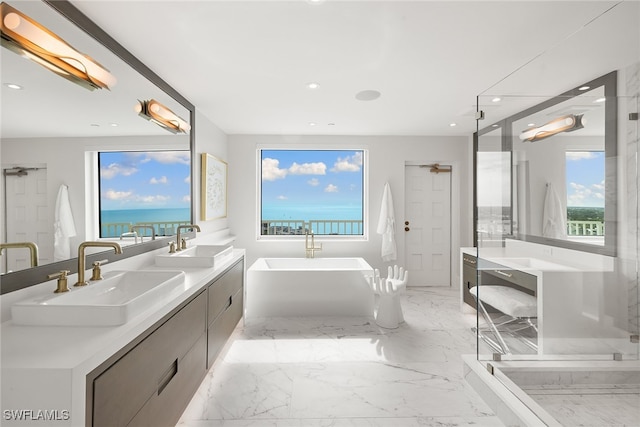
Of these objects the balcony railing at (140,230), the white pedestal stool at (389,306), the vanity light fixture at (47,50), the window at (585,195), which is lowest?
the white pedestal stool at (389,306)

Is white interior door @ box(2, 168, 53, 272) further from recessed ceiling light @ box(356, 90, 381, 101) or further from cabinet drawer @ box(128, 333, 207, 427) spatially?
recessed ceiling light @ box(356, 90, 381, 101)

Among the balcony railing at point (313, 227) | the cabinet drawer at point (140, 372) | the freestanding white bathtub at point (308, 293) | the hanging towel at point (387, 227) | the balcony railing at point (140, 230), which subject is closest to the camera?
the cabinet drawer at point (140, 372)

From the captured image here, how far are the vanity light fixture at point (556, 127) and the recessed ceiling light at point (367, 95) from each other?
4.23 ft

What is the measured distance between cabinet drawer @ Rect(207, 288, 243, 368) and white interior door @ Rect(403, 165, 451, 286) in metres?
2.75

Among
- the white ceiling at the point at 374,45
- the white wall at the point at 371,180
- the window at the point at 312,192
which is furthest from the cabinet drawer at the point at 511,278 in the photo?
the window at the point at 312,192

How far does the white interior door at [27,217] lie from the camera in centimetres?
120

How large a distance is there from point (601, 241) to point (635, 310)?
389 mm

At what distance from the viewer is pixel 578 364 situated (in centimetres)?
178

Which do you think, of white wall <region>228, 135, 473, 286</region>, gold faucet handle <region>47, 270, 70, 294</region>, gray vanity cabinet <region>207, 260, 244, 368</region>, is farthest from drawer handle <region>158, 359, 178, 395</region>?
white wall <region>228, 135, 473, 286</region>

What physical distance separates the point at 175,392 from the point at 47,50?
1.78 meters

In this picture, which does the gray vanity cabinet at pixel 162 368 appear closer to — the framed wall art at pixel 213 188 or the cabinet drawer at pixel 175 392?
the cabinet drawer at pixel 175 392

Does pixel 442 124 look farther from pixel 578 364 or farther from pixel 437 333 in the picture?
pixel 578 364

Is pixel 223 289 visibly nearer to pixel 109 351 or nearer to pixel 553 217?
pixel 109 351

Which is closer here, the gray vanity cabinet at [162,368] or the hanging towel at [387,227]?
the gray vanity cabinet at [162,368]
